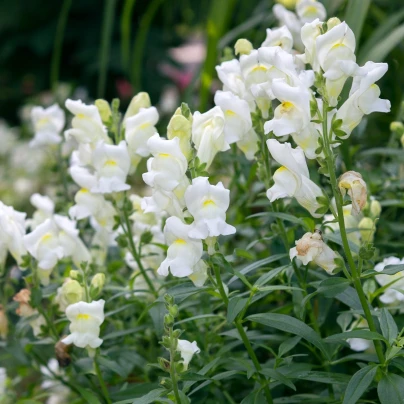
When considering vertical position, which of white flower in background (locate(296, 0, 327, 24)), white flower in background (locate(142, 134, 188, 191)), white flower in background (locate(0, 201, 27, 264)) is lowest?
white flower in background (locate(0, 201, 27, 264))

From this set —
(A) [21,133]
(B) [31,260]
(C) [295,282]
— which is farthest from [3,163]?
(C) [295,282]

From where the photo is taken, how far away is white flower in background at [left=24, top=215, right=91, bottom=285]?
1455 mm

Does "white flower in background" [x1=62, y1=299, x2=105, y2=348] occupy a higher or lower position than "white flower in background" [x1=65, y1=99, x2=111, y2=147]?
lower

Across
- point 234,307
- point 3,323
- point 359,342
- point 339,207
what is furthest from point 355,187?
point 3,323

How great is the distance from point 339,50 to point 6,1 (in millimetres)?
3777

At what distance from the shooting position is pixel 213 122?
1259mm

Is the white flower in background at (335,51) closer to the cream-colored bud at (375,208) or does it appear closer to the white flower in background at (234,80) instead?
the white flower in background at (234,80)

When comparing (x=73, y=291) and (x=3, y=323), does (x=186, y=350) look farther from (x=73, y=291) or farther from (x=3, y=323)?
(x=3, y=323)

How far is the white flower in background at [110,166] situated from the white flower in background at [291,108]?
0.38 meters

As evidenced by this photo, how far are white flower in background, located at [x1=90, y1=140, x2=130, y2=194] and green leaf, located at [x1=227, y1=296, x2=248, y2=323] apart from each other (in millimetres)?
360

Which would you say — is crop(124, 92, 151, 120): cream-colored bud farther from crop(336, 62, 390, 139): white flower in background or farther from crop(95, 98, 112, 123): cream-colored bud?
crop(336, 62, 390, 139): white flower in background

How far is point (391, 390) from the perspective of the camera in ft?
3.71

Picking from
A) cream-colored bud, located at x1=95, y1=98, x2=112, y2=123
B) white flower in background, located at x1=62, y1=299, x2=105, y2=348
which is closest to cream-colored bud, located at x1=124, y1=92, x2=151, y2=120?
cream-colored bud, located at x1=95, y1=98, x2=112, y2=123

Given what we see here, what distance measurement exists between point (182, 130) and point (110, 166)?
271mm
